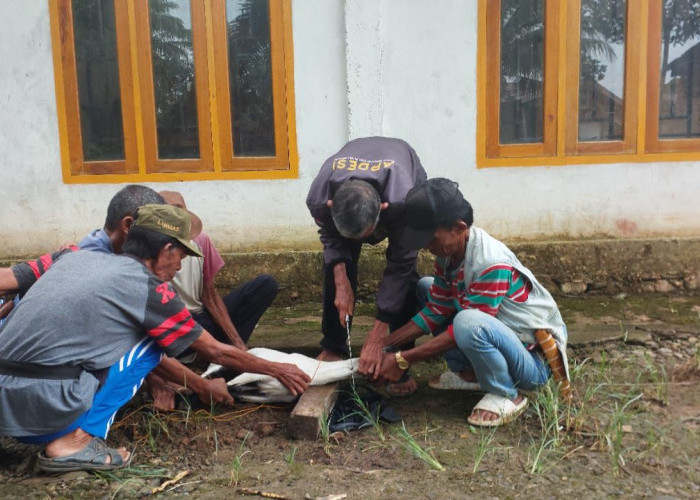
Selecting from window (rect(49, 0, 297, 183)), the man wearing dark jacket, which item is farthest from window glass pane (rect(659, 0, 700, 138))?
window (rect(49, 0, 297, 183))

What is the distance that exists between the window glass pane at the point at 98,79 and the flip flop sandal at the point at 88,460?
3257mm

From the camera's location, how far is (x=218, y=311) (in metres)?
3.68

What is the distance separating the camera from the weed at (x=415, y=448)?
106 inches

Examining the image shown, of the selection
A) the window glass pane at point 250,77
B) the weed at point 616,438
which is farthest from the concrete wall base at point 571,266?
the weed at point 616,438

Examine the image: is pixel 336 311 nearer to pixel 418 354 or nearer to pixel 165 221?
pixel 418 354

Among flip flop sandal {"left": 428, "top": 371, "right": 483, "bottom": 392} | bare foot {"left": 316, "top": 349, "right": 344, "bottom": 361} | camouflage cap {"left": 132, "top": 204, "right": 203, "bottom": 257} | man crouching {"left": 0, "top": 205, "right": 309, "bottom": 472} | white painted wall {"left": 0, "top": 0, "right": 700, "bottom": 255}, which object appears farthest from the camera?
white painted wall {"left": 0, "top": 0, "right": 700, "bottom": 255}

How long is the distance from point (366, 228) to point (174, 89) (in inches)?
117

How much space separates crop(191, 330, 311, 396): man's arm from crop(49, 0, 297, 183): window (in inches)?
99.9

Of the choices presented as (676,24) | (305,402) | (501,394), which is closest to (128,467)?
(305,402)

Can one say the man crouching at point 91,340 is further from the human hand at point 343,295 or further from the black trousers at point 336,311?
the black trousers at point 336,311

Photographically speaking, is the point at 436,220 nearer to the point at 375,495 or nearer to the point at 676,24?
the point at 375,495

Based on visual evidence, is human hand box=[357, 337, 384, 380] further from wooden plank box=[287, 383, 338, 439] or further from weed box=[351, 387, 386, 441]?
wooden plank box=[287, 383, 338, 439]

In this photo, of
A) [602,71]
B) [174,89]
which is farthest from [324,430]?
[602,71]

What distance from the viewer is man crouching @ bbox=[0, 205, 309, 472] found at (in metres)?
2.50
